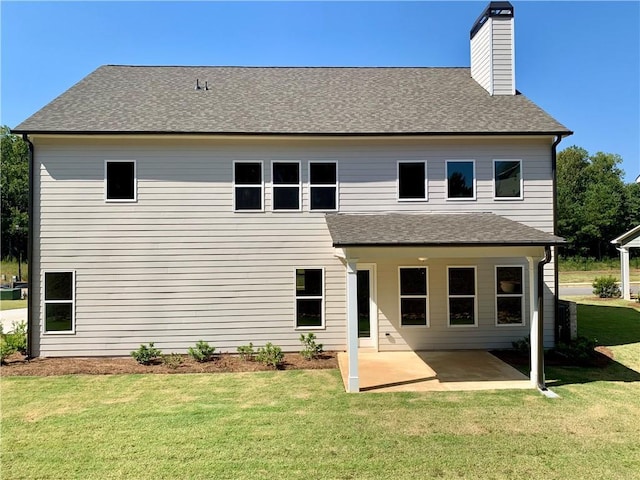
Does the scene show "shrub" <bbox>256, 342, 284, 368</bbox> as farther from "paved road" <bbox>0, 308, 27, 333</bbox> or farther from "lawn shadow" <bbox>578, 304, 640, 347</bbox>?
"paved road" <bbox>0, 308, 27, 333</bbox>

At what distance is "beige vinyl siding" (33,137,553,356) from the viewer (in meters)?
10.3

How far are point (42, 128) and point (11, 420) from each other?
6942 millimetres

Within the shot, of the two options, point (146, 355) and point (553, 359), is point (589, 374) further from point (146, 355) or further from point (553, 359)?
point (146, 355)

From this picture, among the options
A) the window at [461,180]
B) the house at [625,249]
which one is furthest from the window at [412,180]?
the house at [625,249]

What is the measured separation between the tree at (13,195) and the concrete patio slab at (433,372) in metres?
39.9

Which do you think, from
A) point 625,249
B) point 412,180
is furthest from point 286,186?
point 625,249

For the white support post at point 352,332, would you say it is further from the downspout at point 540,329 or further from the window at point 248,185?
the window at point 248,185

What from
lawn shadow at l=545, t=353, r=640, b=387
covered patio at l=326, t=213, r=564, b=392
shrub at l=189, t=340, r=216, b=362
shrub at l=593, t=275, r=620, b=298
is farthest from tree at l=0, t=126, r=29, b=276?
shrub at l=593, t=275, r=620, b=298

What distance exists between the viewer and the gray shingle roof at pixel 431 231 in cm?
790

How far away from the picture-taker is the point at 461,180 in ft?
35.7

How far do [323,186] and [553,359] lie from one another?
23.7ft

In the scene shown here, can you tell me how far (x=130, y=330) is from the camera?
1036 centimetres

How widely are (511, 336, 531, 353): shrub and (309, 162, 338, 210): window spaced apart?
5924 mm

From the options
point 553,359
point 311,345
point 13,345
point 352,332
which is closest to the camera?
point 352,332
